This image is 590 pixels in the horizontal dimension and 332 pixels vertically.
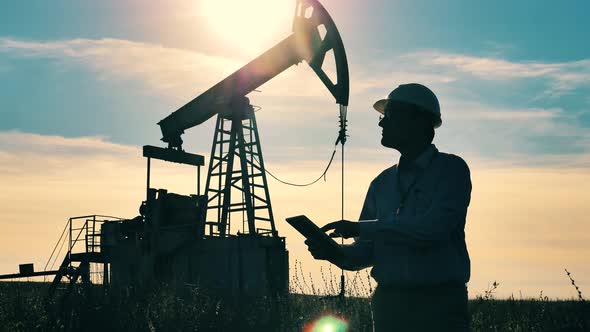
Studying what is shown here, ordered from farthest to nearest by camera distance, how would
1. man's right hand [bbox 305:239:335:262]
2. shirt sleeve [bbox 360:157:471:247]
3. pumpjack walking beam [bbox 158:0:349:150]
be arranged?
pumpjack walking beam [bbox 158:0:349:150]
man's right hand [bbox 305:239:335:262]
shirt sleeve [bbox 360:157:471:247]

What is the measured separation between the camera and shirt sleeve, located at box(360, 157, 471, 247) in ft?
10.2

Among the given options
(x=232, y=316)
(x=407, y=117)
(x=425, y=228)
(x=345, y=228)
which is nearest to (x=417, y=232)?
(x=425, y=228)

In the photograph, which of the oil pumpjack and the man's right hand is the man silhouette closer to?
the man's right hand

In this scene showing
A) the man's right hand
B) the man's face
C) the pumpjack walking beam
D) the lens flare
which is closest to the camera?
the man's right hand

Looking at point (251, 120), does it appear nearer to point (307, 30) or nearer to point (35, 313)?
point (307, 30)

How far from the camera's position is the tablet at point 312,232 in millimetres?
3170

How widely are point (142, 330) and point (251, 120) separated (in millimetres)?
16074

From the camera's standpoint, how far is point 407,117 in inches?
140

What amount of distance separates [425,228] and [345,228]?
394mm

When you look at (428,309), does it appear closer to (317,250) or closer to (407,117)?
(317,250)

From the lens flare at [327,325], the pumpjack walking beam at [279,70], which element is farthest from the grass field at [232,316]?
the pumpjack walking beam at [279,70]

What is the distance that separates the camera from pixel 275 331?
27.8ft

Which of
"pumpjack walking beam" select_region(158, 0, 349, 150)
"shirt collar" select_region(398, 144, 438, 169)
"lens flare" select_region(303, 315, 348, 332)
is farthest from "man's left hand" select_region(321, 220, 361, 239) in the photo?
"pumpjack walking beam" select_region(158, 0, 349, 150)

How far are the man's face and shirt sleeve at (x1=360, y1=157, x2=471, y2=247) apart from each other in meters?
0.34
